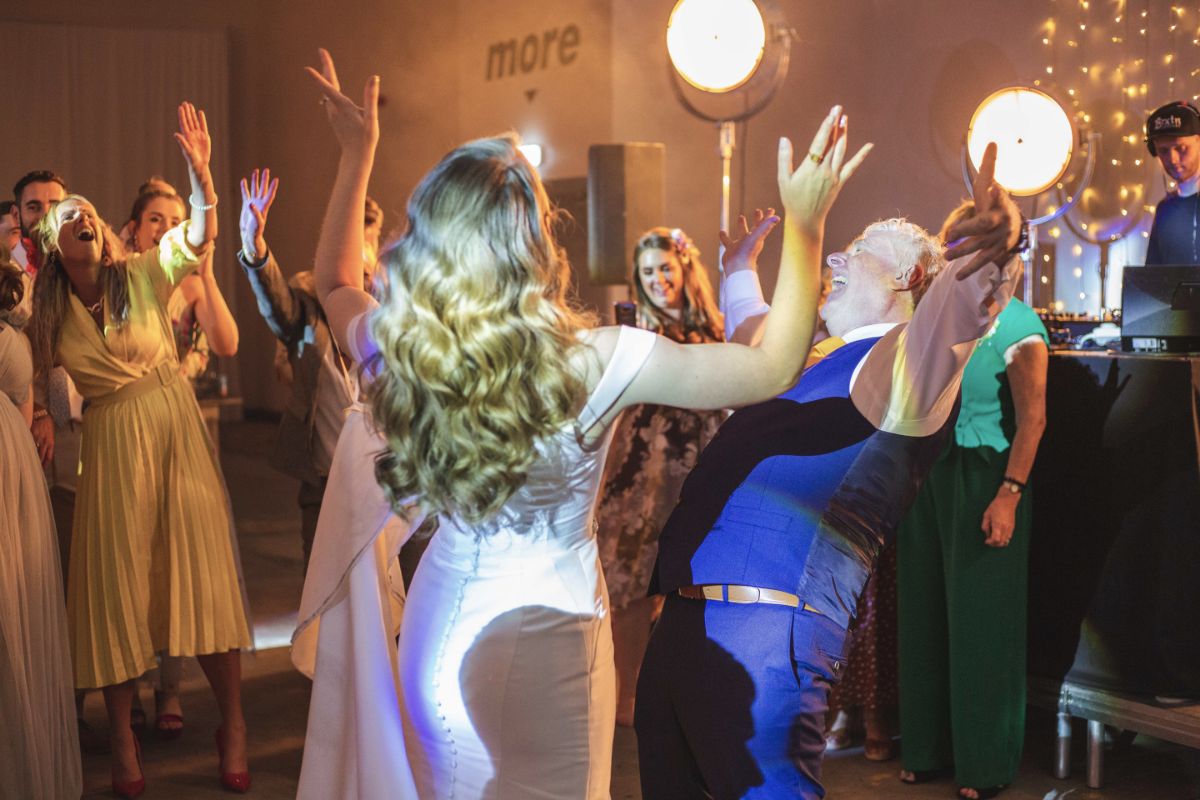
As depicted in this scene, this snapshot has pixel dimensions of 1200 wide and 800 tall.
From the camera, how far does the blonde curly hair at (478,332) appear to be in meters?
1.50

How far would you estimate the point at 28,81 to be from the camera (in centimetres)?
1148

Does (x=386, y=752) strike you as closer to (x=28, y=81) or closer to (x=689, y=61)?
(x=689, y=61)

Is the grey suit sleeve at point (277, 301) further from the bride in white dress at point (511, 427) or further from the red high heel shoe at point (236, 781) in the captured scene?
the bride in white dress at point (511, 427)

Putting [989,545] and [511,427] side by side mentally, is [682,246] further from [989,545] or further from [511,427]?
[511,427]

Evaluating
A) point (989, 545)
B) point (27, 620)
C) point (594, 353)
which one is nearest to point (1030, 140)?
point (989, 545)

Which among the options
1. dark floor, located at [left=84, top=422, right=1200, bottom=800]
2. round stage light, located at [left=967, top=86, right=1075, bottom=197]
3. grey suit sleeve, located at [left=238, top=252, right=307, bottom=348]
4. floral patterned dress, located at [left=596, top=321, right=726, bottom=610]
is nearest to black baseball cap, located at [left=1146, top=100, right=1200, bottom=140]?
round stage light, located at [left=967, top=86, right=1075, bottom=197]

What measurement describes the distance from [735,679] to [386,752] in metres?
0.61

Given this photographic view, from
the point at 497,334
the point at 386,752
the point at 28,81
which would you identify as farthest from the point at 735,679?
the point at 28,81

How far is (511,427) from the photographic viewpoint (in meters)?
1.51

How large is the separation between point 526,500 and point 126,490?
2099 millimetres

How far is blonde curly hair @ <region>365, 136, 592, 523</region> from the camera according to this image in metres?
1.50

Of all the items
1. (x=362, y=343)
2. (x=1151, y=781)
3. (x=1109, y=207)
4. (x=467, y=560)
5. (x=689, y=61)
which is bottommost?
(x=1151, y=781)

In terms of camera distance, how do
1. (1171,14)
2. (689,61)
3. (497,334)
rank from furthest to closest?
1. (1171,14)
2. (689,61)
3. (497,334)

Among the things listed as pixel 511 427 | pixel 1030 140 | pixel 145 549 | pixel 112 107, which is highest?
pixel 112 107
